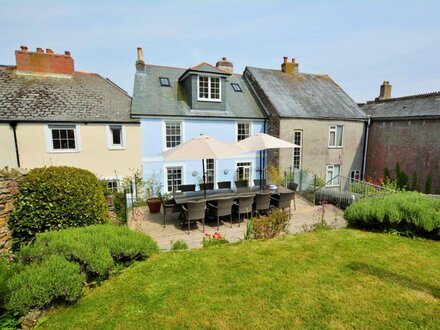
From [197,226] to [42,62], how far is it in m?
14.5

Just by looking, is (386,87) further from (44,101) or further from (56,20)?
(44,101)

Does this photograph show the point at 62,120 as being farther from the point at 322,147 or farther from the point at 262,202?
the point at 322,147

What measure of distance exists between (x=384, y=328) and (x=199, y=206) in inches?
228

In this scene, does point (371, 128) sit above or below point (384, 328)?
above

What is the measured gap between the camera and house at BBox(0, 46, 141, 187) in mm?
12617

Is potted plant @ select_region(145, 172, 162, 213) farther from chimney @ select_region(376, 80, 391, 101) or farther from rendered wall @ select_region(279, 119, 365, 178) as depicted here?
chimney @ select_region(376, 80, 391, 101)

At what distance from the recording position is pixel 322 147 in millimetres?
18062

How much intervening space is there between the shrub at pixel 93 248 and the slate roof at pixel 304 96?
44.4 feet

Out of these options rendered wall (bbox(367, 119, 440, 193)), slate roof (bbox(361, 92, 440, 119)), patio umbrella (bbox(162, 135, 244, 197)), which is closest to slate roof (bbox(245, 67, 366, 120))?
slate roof (bbox(361, 92, 440, 119))

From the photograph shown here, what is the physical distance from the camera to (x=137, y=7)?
8.32 metres

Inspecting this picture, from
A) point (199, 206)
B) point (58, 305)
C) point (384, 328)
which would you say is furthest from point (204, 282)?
point (199, 206)

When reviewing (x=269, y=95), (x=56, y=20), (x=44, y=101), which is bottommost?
(x=44, y=101)

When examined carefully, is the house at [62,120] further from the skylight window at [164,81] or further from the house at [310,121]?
the house at [310,121]

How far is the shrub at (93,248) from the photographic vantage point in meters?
4.32
